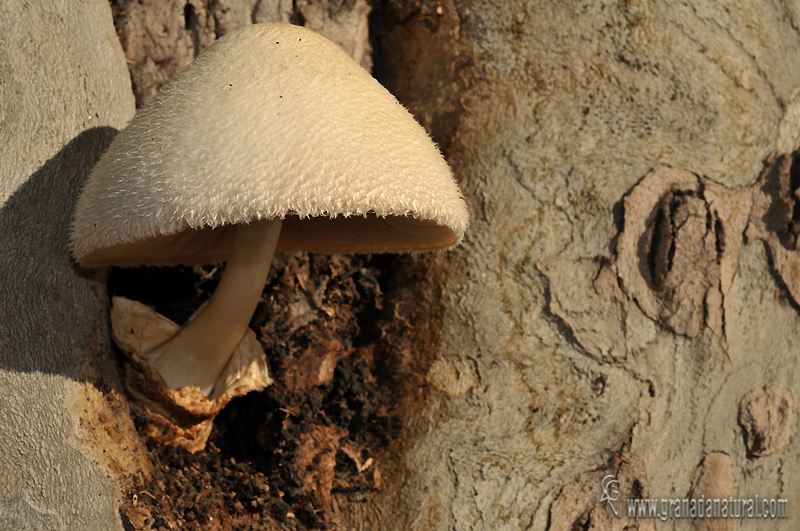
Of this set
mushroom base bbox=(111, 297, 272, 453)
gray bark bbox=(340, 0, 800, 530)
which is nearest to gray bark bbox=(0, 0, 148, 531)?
mushroom base bbox=(111, 297, 272, 453)

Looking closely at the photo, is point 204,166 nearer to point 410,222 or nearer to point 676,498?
point 410,222

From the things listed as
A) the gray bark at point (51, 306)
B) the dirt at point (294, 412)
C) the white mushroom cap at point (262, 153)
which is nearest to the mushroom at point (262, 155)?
the white mushroom cap at point (262, 153)

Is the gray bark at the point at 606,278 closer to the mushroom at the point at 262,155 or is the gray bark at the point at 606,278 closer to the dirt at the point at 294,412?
the dirt at the point at 294,412

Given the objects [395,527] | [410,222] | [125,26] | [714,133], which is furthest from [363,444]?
[125,26]

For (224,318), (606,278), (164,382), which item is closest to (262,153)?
(224,318)

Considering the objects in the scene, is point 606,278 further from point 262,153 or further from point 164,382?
point 164,382
